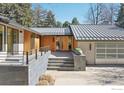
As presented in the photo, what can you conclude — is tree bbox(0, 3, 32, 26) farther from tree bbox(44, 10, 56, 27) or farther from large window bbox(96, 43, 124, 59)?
large window bbox(96, 43, 124, 59)

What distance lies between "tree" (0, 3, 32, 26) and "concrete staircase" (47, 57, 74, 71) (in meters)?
19.6

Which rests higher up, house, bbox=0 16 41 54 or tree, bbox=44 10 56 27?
tree, bbox=44 10 56 27

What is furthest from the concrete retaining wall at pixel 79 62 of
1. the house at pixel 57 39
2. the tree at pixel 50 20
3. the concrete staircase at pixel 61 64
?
the tree at pixel 50 20

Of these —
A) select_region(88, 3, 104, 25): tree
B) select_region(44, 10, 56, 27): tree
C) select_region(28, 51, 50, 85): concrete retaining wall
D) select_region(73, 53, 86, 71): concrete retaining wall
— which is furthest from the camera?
select_region(44, 10, 56, 27): tree

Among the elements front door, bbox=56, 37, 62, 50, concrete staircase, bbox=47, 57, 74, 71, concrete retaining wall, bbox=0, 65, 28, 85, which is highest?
Result: front door, bbox=56, 37, 62, 50

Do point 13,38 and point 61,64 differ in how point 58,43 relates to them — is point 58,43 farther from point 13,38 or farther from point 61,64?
point 13,38

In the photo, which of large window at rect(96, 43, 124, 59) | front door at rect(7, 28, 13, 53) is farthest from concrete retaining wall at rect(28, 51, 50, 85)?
large window at rect(96, 43, 124, 59)

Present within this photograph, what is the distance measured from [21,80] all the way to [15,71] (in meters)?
0.37

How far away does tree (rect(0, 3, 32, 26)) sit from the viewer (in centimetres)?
3384

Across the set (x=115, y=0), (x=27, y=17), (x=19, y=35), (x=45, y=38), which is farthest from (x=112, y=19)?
(x=115, y=0)

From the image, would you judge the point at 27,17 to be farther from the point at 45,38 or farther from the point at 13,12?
the point at 45,38

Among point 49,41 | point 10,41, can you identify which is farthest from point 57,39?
point 10,41

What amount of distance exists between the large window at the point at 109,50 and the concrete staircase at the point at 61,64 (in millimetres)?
3222

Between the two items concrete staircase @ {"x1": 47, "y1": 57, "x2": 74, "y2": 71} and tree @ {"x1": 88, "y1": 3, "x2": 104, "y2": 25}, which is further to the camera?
tree @ {"x1": 88, "y1": 3, "x2": 104, "y2": 25}
